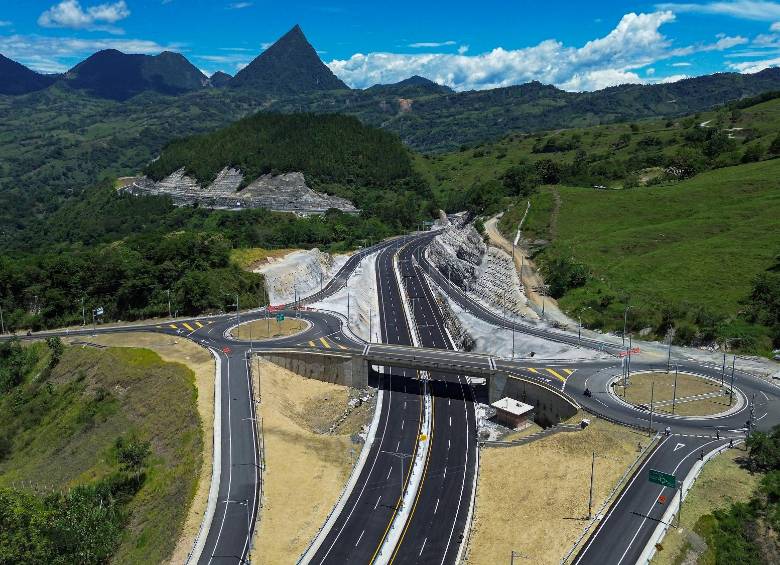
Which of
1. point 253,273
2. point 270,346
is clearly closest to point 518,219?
point 253,273

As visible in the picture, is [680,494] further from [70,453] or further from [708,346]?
[70,453]

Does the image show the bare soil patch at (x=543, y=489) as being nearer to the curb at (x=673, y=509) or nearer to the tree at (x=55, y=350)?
→ the curb at (x=673, y=509)

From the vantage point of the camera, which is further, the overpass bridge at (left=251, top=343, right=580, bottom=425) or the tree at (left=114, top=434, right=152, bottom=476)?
the overpass bridge at (left=251, top=343, right=580, bottom=425)

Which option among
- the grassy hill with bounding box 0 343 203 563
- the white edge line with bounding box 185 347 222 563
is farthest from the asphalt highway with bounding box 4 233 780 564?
the grassy hill with bounding box 0 343 203 563

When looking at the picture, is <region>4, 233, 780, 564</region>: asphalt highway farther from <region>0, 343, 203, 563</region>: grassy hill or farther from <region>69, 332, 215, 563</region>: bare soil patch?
<region>0, 343, 203, 563</region>: grassy hill

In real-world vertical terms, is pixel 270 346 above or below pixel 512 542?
above
